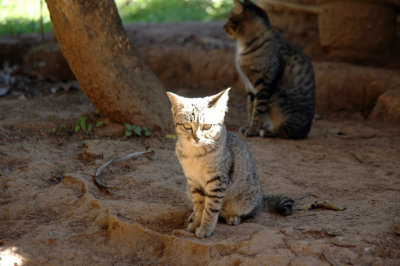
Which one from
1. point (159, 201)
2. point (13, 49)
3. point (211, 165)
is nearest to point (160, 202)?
point (159, 201)

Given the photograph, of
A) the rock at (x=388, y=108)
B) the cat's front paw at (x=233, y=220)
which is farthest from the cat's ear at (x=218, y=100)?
the rock at (x=388, y=108)

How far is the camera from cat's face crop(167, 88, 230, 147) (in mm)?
3453

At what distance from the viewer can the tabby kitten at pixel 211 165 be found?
3502mm

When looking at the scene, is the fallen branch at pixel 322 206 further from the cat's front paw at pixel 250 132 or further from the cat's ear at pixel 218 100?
the cat's front paw at pixel 250 132

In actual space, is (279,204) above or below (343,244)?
below

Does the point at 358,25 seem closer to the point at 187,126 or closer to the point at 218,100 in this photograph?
the point at 218,100

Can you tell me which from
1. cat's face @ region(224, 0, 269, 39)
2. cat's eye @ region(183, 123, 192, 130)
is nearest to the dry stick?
cat's eye @ region(183, 123, 192, 130)

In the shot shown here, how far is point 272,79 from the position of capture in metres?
6.65

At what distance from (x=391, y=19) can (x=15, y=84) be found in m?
7.40

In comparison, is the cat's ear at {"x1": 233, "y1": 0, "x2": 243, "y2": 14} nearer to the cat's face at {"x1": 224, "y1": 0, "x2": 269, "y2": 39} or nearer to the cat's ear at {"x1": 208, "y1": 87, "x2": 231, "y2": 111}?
the cat's face at {"x1": 224, "y1": 0, "x2": 269, "y2": 39}

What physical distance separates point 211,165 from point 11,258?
1.73 metres

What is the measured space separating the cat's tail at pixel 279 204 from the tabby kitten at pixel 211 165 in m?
0.27

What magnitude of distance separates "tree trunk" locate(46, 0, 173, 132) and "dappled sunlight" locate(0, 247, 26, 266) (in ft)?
9.48

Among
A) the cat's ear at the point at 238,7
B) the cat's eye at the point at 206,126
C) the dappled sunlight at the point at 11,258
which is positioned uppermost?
the cat's ear at the point at 238,7
